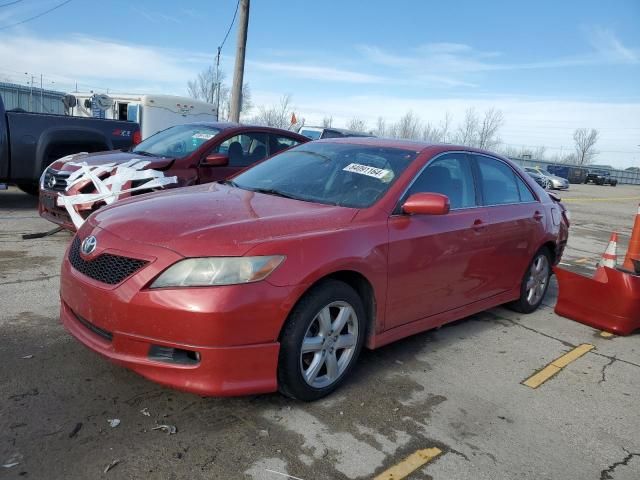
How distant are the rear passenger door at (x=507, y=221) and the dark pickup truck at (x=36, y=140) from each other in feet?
21.0

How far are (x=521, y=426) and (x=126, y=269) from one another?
2401 mm

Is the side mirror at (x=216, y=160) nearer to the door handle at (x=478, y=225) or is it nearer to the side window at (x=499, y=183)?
the side window at (x=499, y=183)

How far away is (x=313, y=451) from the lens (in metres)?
2.69

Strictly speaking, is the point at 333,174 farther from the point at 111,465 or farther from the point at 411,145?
the point at 111,465

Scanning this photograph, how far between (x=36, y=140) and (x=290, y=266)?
6806 millimetres

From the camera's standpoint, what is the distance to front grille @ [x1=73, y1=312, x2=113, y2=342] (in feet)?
9.44

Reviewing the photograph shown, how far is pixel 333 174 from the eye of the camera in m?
3.94

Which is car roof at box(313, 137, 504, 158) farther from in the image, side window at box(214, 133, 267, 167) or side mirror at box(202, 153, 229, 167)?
side window at box(214, 133, 267, 167)

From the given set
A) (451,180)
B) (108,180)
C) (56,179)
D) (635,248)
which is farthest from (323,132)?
(451,180)

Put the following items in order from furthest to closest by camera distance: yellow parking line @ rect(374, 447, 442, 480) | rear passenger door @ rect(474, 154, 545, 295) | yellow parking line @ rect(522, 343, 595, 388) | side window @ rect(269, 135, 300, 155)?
side window @ rect(269, 135, 300, 155), rear passenger door @ rect(474, 154, 545, 295), yellow parking line @ rect(522, 343, 595, 388), yellow parking line @ rect(374, 447, 442, 480)

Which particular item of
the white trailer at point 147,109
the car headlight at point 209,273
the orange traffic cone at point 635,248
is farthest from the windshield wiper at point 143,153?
the white trailer at point 147,109

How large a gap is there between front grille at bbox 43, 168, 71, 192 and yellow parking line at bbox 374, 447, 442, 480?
5044 millimetres

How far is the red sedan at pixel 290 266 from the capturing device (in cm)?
271

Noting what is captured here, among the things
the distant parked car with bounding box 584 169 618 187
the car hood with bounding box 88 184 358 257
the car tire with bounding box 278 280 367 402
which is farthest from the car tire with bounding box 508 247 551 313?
the distant parked car with bounding box 584 169 618 187
